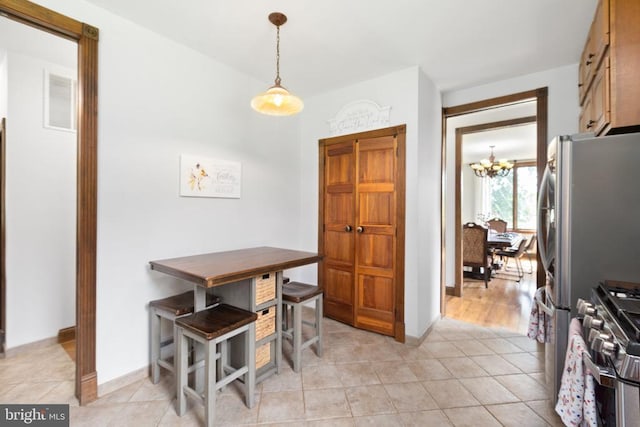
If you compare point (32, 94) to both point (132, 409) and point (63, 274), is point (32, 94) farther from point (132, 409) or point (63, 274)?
point (132, 409)

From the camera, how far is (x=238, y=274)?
66.9 inches

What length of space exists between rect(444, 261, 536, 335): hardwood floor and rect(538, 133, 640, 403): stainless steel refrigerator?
1.65 m

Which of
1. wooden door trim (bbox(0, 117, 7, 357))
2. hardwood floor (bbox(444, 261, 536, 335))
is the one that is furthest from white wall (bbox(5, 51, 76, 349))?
hardwood floor (bbox(444, 261, 536, 335))

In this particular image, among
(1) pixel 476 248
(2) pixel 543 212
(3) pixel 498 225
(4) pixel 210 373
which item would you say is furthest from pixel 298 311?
(3) pixel 498 225

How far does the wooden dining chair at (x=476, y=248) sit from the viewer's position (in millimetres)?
4602

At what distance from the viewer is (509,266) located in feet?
21.4

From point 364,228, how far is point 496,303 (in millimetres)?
2370

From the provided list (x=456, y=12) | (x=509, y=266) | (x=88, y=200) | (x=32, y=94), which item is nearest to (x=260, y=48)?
(x=456, y=12)

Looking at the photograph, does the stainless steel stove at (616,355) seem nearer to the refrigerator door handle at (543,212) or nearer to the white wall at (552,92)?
the refrigerator door handle at (543,212)

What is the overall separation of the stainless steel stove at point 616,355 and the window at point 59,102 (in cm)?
396

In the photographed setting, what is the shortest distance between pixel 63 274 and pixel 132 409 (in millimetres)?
1622

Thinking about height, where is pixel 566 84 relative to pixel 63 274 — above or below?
above

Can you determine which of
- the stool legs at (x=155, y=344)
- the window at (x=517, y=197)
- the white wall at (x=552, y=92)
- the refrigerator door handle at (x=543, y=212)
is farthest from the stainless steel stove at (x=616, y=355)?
the window at (x=517, y=197)

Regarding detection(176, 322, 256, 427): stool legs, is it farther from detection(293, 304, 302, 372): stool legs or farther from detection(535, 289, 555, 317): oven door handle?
detection(535, 289, 555, 317): oven door handle
